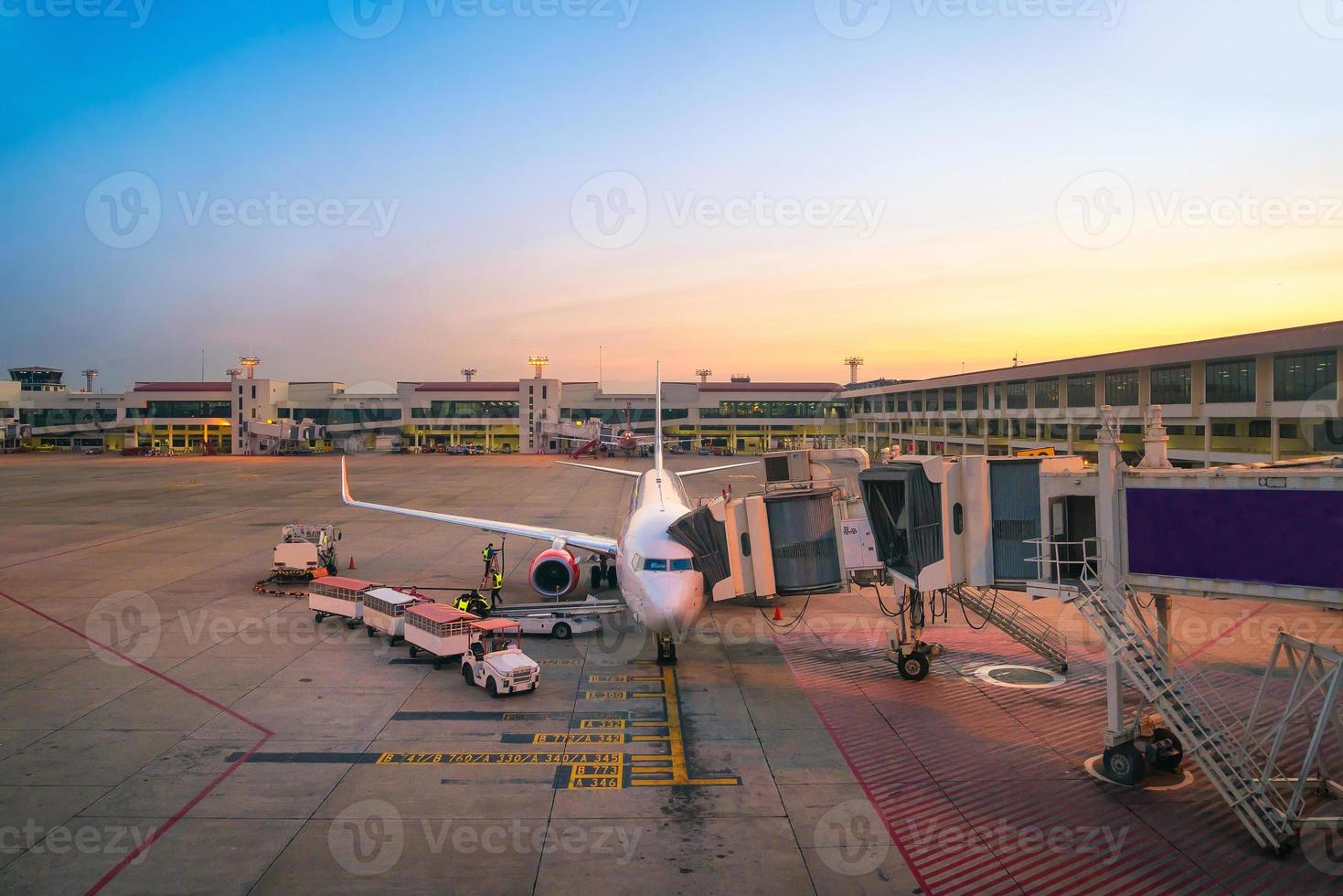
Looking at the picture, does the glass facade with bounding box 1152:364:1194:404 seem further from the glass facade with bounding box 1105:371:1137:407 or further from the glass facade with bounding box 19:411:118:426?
the glass facade with bounding box 19:411:118:426

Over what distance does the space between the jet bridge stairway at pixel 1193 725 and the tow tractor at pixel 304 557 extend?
106ft

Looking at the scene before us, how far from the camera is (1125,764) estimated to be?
16.9 meters

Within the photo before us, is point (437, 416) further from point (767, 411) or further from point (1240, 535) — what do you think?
point (1240, 535)

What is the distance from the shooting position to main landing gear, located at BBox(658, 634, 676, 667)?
2461 centimetres

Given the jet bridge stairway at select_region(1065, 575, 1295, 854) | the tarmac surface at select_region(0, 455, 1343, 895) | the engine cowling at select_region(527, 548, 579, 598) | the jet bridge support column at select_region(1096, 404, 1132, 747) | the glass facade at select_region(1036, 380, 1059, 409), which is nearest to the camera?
the tarmac surface at select_region(0, 455, 1343, 895)

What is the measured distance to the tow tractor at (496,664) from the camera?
2164cm

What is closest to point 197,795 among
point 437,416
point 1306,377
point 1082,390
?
point 1306,377

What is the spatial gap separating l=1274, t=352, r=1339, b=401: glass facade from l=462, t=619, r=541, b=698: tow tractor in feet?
127

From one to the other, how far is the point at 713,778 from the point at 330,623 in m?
19.1

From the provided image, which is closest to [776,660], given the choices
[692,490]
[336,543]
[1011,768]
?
[1011,768]

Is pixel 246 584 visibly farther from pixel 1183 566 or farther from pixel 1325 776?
pixel 1325 776

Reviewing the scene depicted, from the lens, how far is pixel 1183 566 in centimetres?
1658

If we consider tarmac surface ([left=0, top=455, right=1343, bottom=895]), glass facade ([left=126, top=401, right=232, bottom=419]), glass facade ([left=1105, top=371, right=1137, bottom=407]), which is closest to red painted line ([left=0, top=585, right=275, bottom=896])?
tarmac surface ([left=0, top=455, right=1343, bottom=895])

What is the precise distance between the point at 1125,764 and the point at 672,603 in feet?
37.9
